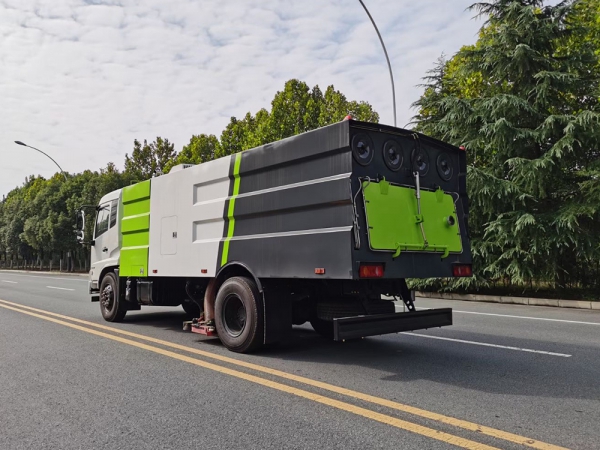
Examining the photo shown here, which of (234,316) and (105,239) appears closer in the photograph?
(234,316)

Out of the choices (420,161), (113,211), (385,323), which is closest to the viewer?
(385,323)

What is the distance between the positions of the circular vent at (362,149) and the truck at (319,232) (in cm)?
1

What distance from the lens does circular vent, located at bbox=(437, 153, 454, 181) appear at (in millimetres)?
6130

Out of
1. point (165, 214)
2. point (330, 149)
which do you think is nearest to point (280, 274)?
point (330, 149)

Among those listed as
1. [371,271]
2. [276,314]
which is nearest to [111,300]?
[276,314]

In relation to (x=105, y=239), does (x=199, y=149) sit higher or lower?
higher

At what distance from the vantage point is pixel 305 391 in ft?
14.8

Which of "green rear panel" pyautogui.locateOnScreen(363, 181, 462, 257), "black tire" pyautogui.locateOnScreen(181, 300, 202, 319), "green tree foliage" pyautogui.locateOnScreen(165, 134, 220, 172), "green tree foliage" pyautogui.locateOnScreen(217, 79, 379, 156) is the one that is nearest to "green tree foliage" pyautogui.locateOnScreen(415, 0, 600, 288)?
"green rear panel" pyautogui.locateOnScreen(363, 181, 462, 257)

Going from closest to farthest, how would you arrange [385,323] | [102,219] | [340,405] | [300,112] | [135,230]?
[340,405] → [385,323] → [135,230] → [102,219] → [300,112]

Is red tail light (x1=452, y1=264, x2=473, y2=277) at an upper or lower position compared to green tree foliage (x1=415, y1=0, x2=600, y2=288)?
lower

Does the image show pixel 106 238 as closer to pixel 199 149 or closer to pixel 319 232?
pixel 319 232

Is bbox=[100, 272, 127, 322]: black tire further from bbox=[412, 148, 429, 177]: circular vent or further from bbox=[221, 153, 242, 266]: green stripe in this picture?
bbox=[412, 148, 429, 177]: circular vent

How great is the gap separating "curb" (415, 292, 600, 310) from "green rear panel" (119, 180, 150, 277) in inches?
374

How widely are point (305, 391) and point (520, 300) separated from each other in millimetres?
10171
